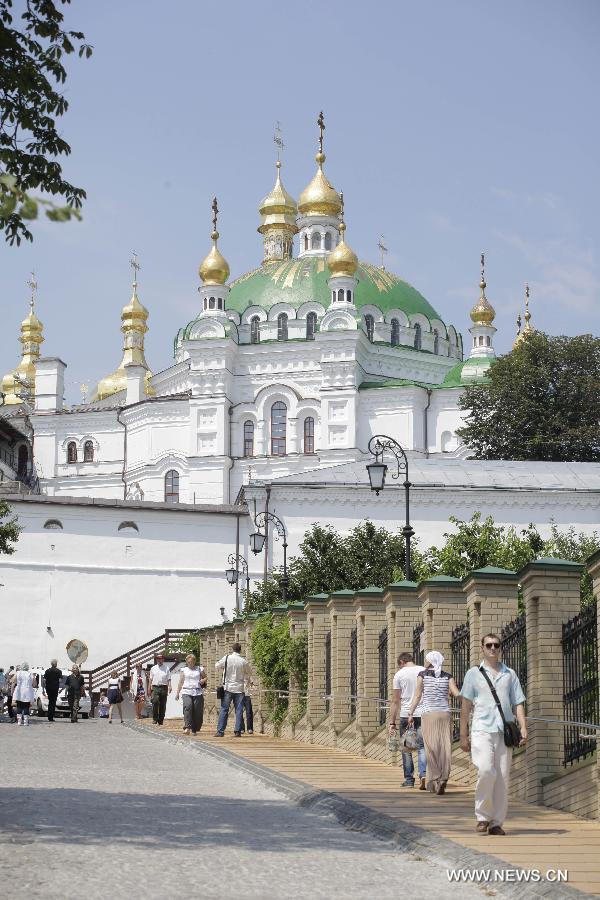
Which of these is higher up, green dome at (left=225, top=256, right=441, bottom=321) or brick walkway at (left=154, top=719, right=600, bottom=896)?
green dome at (left=225, top=256, right=441, bottom=321)

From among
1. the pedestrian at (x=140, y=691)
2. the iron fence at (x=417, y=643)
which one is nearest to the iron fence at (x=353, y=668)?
the iron fence at (x=417, y=643)

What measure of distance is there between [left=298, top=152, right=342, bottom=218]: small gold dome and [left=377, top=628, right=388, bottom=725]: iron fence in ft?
232

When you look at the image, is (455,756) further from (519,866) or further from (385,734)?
(519,866)

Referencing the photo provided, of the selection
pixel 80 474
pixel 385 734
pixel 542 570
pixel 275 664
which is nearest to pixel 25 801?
pixel 542 570

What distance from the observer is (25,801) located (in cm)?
1162

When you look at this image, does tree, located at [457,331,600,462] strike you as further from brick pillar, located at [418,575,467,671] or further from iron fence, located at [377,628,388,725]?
brick pillar, located at [418,575,467,671]

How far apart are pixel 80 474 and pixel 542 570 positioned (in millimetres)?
74975

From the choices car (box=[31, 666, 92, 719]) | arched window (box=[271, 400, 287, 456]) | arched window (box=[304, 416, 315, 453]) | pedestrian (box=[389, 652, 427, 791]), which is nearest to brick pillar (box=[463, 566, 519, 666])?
pedestrian (box=[389, 652, 427, 791])

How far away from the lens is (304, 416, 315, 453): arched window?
256 feet

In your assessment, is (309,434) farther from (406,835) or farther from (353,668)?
(406,835)

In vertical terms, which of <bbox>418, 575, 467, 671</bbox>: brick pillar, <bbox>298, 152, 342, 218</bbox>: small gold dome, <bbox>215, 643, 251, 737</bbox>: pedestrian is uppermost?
<bbox>298, 152, 342, 218</bbox>: small gold dome

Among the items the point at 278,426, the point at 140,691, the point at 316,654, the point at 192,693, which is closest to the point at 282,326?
the point at 278,426

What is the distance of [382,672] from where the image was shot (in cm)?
1934

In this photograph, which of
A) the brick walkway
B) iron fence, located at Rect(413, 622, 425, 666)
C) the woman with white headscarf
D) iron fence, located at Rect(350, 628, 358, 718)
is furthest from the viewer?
iron fence, located at Rect(350, 628, 358, 718)
